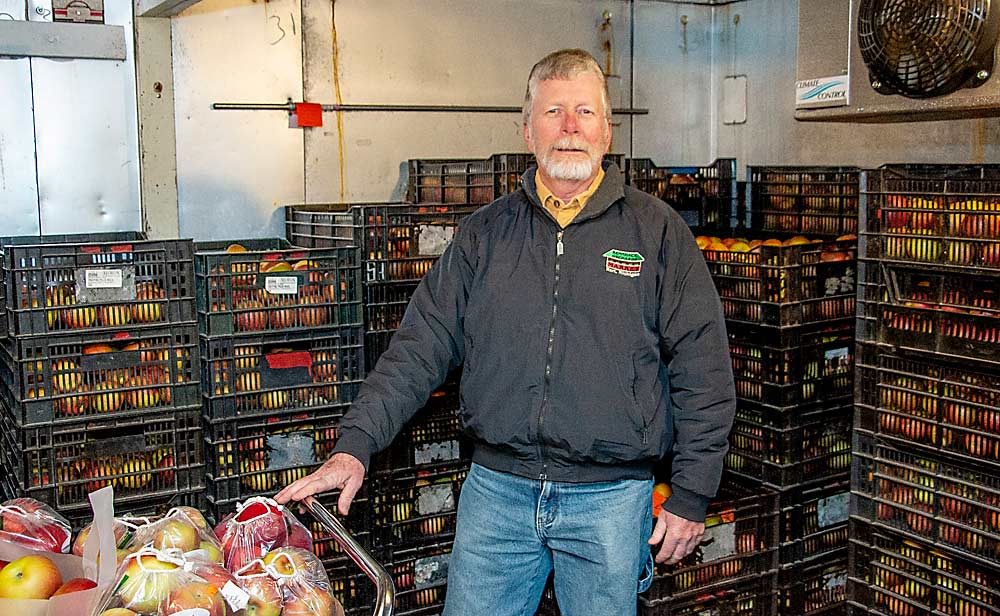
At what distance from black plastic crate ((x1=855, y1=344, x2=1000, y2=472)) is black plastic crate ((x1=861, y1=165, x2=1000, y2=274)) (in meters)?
0.31

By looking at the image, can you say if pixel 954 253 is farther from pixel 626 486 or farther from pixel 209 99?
pixel 209 99

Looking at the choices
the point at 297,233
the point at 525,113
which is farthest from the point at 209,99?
the point at 525,113

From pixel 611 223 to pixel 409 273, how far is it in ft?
4.42

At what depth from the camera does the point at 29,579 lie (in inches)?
72.8

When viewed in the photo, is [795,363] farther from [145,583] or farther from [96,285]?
[145,583]

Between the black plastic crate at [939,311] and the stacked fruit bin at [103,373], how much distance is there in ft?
7.13

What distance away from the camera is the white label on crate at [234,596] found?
1.80m

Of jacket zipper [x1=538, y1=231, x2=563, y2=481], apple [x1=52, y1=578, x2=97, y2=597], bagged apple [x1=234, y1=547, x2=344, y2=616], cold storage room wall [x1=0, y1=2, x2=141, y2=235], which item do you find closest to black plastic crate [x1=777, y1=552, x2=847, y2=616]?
jacket zipper [x1=538, y1=231, x2=563, y2=481]

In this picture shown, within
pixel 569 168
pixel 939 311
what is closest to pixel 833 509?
pixel 939 311

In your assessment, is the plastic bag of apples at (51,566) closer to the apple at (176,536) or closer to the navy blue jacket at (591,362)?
the apple at (176,536)

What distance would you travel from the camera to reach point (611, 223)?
103 inches

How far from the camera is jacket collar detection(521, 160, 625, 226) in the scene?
8.54ft

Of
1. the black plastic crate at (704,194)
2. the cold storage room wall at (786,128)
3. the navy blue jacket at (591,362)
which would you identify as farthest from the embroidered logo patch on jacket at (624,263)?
the black plastic crate at (704,194)

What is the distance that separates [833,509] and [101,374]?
2.60 m
